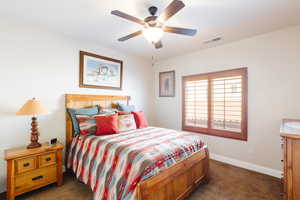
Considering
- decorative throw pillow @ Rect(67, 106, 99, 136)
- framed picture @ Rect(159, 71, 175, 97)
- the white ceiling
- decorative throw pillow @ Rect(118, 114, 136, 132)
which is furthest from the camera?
framed picture @ Rect(159, 71, 175, 97)

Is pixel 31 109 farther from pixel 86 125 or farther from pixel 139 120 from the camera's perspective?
pixel 139 120

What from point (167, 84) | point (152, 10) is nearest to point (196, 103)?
point (167, 84)

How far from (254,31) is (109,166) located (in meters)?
3.13

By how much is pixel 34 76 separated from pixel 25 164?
4.37 feet

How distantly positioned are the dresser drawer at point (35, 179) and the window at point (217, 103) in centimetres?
286

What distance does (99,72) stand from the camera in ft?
10.4

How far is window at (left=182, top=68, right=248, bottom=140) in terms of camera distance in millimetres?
2896

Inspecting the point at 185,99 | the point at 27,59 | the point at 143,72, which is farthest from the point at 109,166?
the point at 143,72

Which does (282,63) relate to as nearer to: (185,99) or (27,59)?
(185,99)

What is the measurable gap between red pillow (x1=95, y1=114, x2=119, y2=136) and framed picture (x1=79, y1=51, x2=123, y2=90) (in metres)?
0.93

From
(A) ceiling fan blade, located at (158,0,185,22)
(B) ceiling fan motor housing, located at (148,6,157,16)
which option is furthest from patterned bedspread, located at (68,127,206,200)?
(B) ceiling fan motor housing, located at (148,6,157,16)

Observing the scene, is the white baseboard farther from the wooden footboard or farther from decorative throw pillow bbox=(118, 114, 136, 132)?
decorative throw pillow bbox=(118, 114, 136, 132)

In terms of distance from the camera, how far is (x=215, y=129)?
3246 millimetres

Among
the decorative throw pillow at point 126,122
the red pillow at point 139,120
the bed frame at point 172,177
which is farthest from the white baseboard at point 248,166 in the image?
the decorative throw pillow at point 126,122
